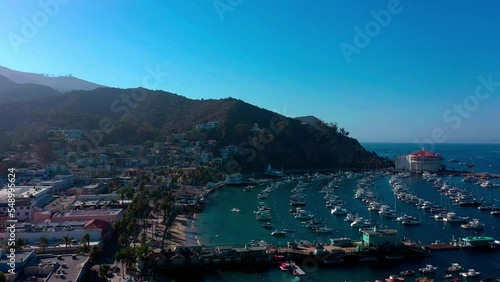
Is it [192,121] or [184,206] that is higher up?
[192,121]

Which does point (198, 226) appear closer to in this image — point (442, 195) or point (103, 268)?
point (103, 268)

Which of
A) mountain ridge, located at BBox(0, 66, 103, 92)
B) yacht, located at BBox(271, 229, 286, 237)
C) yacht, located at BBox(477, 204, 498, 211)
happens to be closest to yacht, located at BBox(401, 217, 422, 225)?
yacht, located at BBox(477, 204, 498, 211)

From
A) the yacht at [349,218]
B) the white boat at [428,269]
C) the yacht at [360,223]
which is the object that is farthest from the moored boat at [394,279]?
the yacht at [349,218]

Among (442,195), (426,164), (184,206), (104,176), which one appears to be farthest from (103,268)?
(426,164)

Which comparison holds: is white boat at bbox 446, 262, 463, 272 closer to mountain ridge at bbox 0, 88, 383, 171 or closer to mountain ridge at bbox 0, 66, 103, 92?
mountain ridge at bbox 0, 88, 383, 171

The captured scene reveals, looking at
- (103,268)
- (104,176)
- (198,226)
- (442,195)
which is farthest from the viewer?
(104,176)

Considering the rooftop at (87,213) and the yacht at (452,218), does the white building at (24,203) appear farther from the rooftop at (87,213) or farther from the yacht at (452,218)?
the yacht at (452,218)

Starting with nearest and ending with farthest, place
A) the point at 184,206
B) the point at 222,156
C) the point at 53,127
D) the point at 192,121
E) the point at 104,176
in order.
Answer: the point at 184,206 < the point at 104,176 < the point at 222,156 < the point at 53,127 < the point at 192,121
